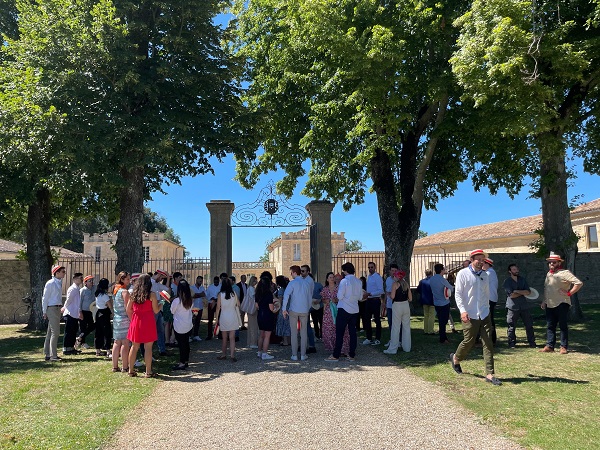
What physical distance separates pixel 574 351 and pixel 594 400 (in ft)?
11.9

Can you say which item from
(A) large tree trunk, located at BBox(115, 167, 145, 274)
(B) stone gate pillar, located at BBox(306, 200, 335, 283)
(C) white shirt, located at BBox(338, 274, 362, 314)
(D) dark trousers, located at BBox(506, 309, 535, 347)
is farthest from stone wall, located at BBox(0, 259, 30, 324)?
(D) dark trousers, located at BBox(506, 309, 535, 347)

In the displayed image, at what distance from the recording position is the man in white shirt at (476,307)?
7.09 metres

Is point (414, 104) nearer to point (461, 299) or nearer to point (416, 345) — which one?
point (416, 345)

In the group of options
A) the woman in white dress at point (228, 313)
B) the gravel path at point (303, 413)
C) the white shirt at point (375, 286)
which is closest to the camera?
the gravel path at point (303, 413)

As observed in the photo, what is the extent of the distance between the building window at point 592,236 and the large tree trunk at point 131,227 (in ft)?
94.6

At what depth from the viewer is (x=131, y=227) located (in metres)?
12.2

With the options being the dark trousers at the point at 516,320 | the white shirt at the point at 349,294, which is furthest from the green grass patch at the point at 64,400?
the dark trousers at the point at 516,320

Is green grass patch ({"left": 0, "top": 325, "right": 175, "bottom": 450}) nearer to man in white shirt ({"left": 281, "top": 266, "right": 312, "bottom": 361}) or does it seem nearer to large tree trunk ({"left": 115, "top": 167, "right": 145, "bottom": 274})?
man in white shirt ({"left": 281, "top": 266, "right": 312, "bottom": 361})

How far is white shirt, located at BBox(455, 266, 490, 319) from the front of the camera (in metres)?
7.13

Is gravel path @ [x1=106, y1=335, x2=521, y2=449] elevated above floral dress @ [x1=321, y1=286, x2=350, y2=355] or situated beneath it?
situated beneath

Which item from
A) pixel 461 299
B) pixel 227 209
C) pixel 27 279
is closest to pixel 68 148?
pixel 227 209

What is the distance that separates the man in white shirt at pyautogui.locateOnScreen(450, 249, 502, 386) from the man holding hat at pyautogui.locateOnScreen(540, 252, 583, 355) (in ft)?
8.29

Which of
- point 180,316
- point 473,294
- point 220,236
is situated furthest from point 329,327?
point 220,236

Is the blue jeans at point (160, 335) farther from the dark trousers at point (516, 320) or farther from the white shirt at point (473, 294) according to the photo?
the dark trousers at point (516, 320)
